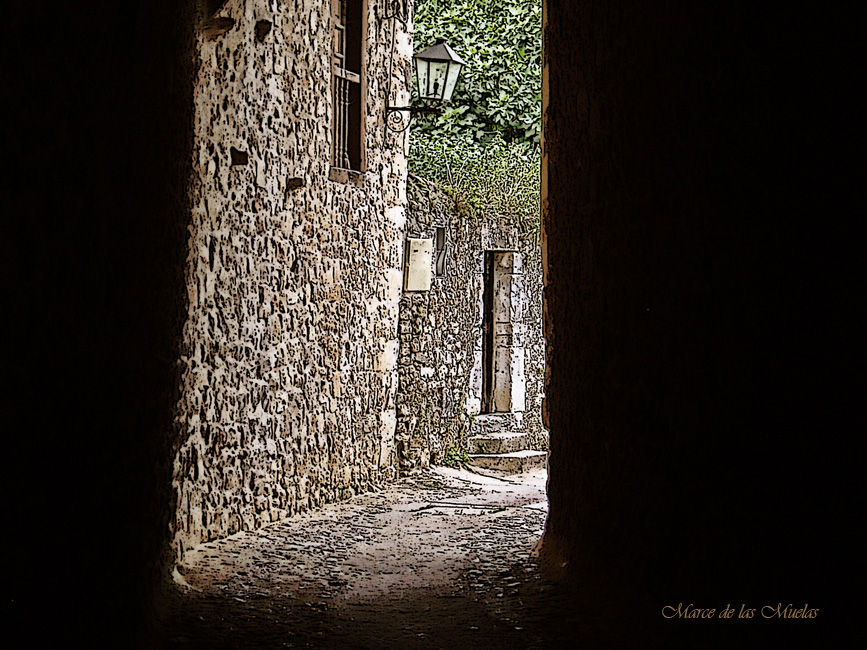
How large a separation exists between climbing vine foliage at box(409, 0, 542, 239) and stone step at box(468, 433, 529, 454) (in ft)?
6.67

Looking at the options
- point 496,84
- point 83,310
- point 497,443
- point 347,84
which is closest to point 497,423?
point 497,443

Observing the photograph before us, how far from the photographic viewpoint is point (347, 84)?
7.36m

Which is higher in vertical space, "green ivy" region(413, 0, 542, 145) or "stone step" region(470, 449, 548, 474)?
"green ivy" region(413, 0, 542, 145)

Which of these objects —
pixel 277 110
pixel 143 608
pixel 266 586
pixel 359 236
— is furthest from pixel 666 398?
pixel 359 236

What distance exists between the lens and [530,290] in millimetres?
10094

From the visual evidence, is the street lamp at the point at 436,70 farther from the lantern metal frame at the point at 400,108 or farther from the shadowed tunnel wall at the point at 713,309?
the shadowed tunnel wall at the point at 713,309

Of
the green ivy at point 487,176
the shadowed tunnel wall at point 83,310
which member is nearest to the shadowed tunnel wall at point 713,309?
the shadowed tunnel wall at point 83,310

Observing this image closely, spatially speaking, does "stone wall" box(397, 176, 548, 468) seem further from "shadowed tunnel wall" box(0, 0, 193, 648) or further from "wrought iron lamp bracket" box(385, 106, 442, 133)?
"shadowed tunnel wall" box(0, 0, 193, 648)

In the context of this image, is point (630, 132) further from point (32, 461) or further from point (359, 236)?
point (359, 236)

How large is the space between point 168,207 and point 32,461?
1844 mm

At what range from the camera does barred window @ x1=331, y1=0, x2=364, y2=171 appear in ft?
23.6

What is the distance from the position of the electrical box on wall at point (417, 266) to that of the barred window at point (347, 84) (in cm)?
107

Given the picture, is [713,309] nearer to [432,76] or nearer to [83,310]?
[83,310]

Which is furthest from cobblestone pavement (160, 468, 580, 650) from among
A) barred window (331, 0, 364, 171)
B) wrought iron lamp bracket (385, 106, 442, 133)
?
wrought iron lamp bracket (385, 106, 442, 133)
